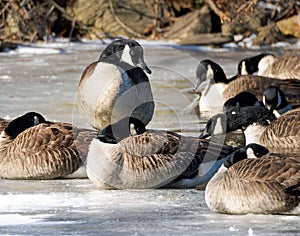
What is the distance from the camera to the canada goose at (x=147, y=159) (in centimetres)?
650

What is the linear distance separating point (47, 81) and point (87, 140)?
20.6 feet

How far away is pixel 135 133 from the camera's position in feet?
22.6

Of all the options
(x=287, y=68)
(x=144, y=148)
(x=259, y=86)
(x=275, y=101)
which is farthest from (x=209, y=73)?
(x=144, y=148)

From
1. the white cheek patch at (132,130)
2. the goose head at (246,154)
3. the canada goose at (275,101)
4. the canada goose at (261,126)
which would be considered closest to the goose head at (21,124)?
the white cheek patch at (132,130)

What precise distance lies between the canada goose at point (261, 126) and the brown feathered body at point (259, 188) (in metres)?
2.26

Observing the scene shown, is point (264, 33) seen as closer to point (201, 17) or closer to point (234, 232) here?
point (201, 17)

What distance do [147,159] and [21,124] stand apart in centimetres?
163

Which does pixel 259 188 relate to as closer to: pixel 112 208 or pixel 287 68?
pixel 112 208

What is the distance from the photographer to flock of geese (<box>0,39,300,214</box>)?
18.7 ft

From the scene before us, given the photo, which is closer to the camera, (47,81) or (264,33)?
(47,81)

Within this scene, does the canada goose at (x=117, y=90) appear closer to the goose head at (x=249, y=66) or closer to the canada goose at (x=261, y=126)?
the canada goose at (x=261, y=126)

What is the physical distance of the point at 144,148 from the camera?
6582mm

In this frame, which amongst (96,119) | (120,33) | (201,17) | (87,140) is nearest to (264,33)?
(201,17)

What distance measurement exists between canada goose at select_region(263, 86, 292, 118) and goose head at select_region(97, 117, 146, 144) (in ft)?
10.6
